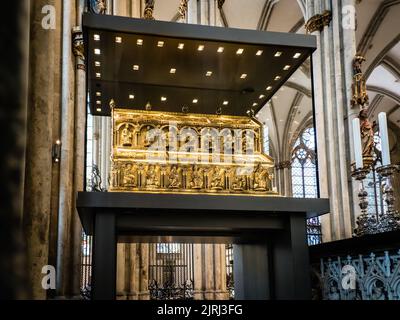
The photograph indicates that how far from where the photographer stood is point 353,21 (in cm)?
1277

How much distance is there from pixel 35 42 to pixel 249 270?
14.3 ft

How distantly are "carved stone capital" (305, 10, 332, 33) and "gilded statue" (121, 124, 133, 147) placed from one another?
8520 millimetres

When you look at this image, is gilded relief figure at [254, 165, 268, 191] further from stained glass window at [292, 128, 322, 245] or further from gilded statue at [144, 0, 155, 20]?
stained glass window at [292, 128, 322, 245]

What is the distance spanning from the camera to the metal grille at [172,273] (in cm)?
1572

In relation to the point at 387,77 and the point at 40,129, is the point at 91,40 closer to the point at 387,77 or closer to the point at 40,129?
the point at 40,129

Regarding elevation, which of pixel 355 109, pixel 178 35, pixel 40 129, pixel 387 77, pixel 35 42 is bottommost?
pixel 40 129

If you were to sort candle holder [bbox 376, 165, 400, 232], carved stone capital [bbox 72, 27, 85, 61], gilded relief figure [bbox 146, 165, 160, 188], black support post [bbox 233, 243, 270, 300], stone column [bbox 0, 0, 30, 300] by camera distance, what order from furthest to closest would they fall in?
1. carved stone capital [bbox 72, 27, 85, 61]
2. black support post [bbox 233, 243, 270, 300]
3. candle holder [bbox 376, 165, 400, 232]
4. gilded relief figure [bbox 146, 165, 160, 188]
5. stone column [bbox 0, 0, 30, 300]

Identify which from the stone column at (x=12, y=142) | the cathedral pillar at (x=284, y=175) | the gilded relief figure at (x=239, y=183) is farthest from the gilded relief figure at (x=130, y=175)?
the cathedral pillar at (x=284, y=175)

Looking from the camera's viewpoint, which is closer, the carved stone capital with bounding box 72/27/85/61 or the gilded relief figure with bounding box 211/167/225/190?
the gilded relief figure with bounding box 211/167/225/190

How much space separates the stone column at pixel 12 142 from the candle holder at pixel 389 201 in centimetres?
524

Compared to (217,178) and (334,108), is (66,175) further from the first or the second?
(334,108)

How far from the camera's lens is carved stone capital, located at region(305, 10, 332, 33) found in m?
13.3

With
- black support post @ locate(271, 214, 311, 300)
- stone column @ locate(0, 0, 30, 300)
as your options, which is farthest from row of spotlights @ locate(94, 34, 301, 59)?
stone column @ locate(0, 0, 30, 300)

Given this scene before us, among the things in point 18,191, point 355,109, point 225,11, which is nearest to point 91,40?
point 18,191
